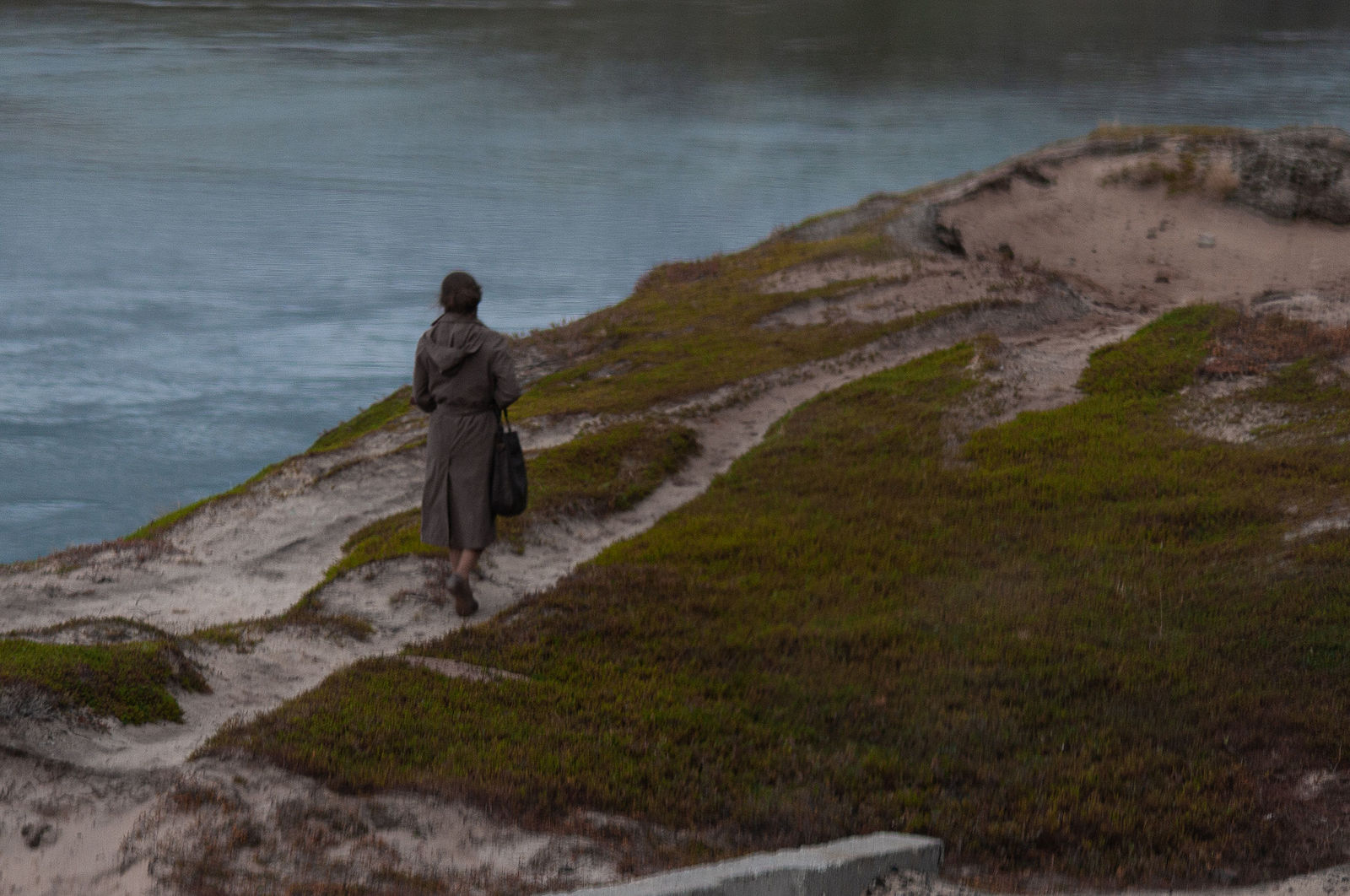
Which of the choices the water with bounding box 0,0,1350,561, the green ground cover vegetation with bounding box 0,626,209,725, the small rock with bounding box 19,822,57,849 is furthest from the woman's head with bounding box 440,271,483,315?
the water with bounding box 0,0,1350,561

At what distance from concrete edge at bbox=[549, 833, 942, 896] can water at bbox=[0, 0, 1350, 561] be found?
40.8 meters

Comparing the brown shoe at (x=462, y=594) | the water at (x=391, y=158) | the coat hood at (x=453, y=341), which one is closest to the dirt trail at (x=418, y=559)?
the brown shoe at (x=462, y=594)

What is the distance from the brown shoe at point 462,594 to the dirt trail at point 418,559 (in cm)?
15

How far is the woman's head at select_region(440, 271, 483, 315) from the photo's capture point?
1220cm

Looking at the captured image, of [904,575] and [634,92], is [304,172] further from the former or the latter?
[904,575]

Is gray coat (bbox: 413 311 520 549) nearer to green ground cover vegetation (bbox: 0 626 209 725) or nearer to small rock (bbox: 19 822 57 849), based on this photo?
green ground cover vegetation (bbox: 0 626 209 725)

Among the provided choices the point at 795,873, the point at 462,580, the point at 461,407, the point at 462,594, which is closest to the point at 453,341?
the point at 461,407

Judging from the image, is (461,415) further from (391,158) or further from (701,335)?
(391,158)

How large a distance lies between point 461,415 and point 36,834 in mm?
5870

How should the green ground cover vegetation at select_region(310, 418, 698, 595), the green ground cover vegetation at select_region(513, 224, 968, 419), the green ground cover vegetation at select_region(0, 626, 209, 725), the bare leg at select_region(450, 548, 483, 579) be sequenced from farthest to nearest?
the green ground cover vegetation at select_region(513, 224, 968, 419) → the green ground cover vegetation at select_region(310, 418, 698, 595) → the bare leg at select_region(450, 548, 483, 579) → the green ground cover vegetation at select_region(0, 626, 209, 725)

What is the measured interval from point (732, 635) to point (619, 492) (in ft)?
20.9

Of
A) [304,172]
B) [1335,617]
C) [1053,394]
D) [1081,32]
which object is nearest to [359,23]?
[304,172]

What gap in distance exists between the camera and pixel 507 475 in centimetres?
1251

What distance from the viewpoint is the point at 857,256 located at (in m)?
33.6
